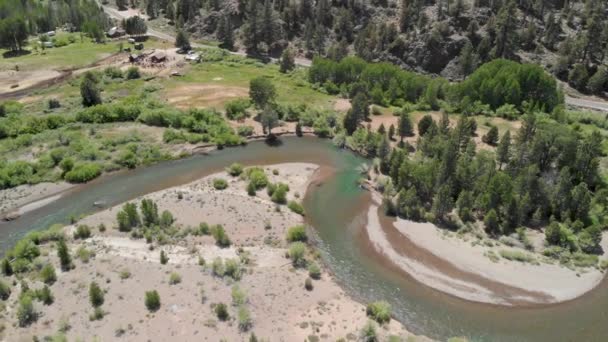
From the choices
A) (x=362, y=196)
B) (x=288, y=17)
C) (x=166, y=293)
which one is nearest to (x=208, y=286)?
(x=166, y=293)

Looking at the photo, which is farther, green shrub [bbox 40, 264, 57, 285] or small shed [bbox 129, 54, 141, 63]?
small shed [bbox 129, 54, 141, 63]

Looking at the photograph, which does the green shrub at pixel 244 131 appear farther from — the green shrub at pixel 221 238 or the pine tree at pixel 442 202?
the pine tree at pixel 442 202

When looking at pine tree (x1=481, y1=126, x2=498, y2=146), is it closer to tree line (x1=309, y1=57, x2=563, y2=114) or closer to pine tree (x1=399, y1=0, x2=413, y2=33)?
tree line (x1=309, y1=57, x2=563, y2=114)

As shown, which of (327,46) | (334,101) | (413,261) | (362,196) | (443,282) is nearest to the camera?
(443,282)

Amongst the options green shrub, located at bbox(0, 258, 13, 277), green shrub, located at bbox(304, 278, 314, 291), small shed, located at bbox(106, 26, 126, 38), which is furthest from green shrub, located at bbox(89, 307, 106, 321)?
small shed, located at bbox(106, 26, 126, 38)

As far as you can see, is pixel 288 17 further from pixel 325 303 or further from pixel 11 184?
pixel 325 303

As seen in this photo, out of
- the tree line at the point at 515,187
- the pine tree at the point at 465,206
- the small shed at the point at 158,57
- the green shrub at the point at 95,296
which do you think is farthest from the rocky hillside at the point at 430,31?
the green shrub at the point at 95,296
